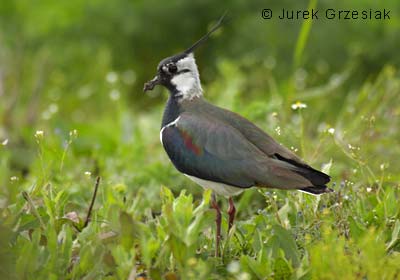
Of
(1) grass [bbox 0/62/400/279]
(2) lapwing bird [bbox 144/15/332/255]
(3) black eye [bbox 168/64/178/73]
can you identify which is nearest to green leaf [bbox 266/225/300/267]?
(1) grass [bbox 0/62/400/279]

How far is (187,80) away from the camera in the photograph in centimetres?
438

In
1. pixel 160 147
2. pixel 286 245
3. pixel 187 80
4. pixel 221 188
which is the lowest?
pixel 286 245

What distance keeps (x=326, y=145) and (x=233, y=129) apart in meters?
1.22

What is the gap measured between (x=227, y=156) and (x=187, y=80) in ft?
2.14

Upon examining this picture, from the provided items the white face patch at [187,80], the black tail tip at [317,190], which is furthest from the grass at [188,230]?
the white face patch at [187,80]

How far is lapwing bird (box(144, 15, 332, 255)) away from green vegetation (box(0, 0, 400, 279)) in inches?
5.5

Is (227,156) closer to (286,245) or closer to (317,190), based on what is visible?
(317,190)

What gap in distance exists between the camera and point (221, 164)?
386 centimetres

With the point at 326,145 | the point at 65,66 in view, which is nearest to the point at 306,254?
the point at 326,145

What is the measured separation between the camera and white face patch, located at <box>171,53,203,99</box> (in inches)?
171

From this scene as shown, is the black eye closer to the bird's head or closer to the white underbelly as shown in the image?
the bird's head

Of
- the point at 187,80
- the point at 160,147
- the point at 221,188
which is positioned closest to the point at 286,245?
the point at 221,188

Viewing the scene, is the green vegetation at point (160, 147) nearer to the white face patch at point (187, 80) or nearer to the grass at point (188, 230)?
the grass at point (188, 230)

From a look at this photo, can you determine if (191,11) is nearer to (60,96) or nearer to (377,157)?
(60,96)
